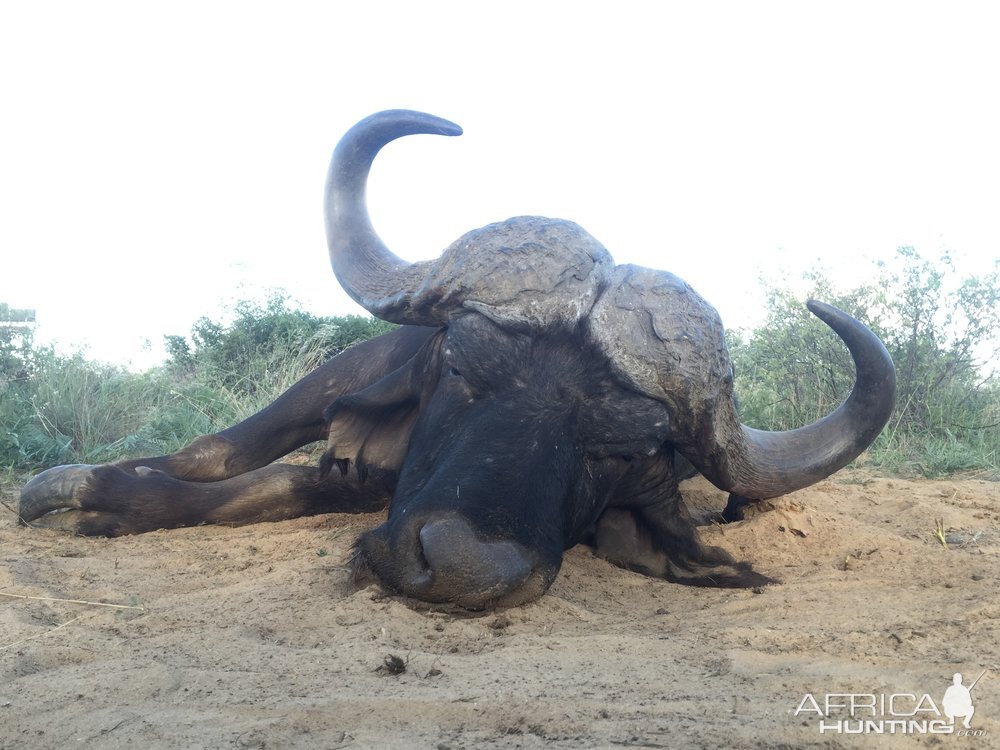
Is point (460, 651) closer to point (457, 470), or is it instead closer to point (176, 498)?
point (457, 470)

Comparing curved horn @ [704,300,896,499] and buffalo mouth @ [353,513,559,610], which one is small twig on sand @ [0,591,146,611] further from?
curved horn @ [704,300,896,499]

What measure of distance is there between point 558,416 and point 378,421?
1.04 metres

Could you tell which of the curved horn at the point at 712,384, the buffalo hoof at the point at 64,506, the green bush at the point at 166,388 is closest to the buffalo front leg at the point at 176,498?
the buffalo hoof at the point at 64,506

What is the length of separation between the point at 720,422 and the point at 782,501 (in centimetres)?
106

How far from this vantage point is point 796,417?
21.5ft

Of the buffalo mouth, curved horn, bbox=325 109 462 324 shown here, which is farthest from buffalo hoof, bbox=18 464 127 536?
the buffalo mouth

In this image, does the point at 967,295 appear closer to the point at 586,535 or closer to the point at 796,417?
the point at 796,417

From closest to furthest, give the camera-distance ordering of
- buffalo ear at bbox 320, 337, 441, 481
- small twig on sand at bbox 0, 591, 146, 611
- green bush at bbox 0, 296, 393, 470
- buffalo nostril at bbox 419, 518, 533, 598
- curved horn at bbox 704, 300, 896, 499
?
buffalo nostril at bbox 419, 518, 533, 598
small twig on sand at bbox 0, 591, 146, 611
curved horn at bbox 704, 300, 896, 499
buffalo ear at bbox 320, 337, 441, 481
green bush at bbox 0, 296, 393, 470

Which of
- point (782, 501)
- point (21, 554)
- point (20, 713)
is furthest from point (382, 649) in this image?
point (782, 501)

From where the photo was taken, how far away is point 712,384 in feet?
10.2

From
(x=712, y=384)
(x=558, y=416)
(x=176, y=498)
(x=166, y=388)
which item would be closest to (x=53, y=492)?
(x=176, y=498)

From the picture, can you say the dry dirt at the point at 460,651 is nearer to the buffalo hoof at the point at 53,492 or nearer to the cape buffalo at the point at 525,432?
the cape buffalo at the point at 525,432

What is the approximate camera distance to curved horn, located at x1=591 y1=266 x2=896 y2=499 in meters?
3.04

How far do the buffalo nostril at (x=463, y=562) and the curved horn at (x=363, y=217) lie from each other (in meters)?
1.42
